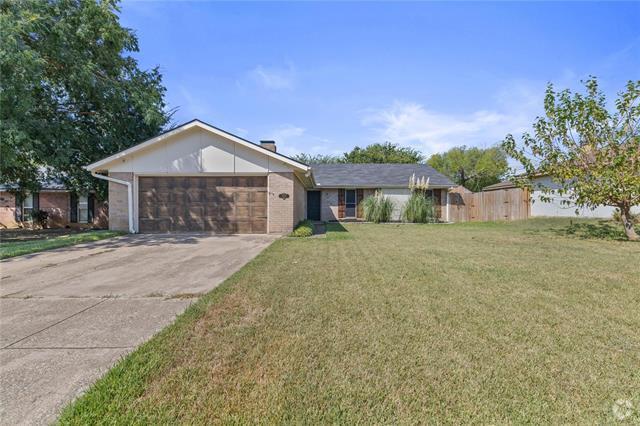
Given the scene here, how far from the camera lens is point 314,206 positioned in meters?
20.7

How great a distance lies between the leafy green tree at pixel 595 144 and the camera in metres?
9.68

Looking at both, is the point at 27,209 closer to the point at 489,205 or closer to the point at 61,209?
the point at 61,209

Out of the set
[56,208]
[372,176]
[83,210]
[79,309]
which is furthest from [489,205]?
[56,208]

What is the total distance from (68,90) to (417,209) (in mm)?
17361

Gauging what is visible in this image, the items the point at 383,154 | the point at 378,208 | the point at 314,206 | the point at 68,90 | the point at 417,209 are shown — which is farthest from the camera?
the point at 383,154

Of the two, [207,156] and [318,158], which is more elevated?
[318,158]

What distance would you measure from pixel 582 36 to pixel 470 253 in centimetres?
846

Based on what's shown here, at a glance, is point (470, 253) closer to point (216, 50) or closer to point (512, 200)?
point (216, 50)

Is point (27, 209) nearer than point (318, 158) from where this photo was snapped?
Yes

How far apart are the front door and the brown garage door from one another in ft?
31.2

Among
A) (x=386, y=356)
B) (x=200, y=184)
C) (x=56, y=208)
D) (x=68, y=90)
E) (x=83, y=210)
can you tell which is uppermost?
(x=68, y=90)

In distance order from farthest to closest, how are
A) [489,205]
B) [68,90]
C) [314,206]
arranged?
[314,206] → [489,205] → [68,90]

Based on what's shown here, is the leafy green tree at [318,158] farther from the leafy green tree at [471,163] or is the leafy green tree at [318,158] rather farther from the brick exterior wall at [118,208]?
the brick exterior wall at [118,208]

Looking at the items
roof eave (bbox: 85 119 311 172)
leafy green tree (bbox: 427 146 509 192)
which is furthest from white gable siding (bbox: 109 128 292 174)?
leafy green tree (bbox: 427 146 509 192)
